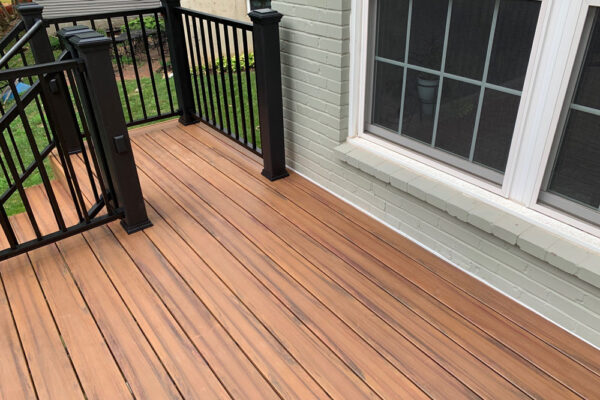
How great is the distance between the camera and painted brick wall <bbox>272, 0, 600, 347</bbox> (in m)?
1.85

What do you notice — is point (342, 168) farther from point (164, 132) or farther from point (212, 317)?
point (164, 132)

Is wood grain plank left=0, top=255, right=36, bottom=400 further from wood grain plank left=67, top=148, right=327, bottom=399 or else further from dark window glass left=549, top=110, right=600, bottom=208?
dark window glass left=549, top=110, right=600, bottom=208

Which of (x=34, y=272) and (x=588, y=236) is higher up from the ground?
(x=588, y=236)

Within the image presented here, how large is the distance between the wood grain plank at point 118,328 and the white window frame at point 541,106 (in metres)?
1.58

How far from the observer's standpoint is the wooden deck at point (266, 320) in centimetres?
170

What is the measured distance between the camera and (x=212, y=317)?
199 cm


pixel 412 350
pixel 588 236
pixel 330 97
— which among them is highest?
pixel 330 97

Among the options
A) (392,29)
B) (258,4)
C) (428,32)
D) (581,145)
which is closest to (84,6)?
(258,4)

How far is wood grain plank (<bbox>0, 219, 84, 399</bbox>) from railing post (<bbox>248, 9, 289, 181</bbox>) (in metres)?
1.50

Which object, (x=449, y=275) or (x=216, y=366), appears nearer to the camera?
(x=216, y=366)

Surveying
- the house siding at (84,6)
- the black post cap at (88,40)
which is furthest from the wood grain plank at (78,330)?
the house siding at (84,6)

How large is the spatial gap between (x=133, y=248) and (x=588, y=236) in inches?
84.4

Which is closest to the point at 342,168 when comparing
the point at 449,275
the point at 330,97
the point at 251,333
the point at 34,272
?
the point at 330,97

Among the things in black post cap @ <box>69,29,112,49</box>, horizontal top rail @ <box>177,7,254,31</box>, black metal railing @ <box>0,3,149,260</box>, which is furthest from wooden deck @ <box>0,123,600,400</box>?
horizontal top rail @ <box>177,7,254,31</box>
